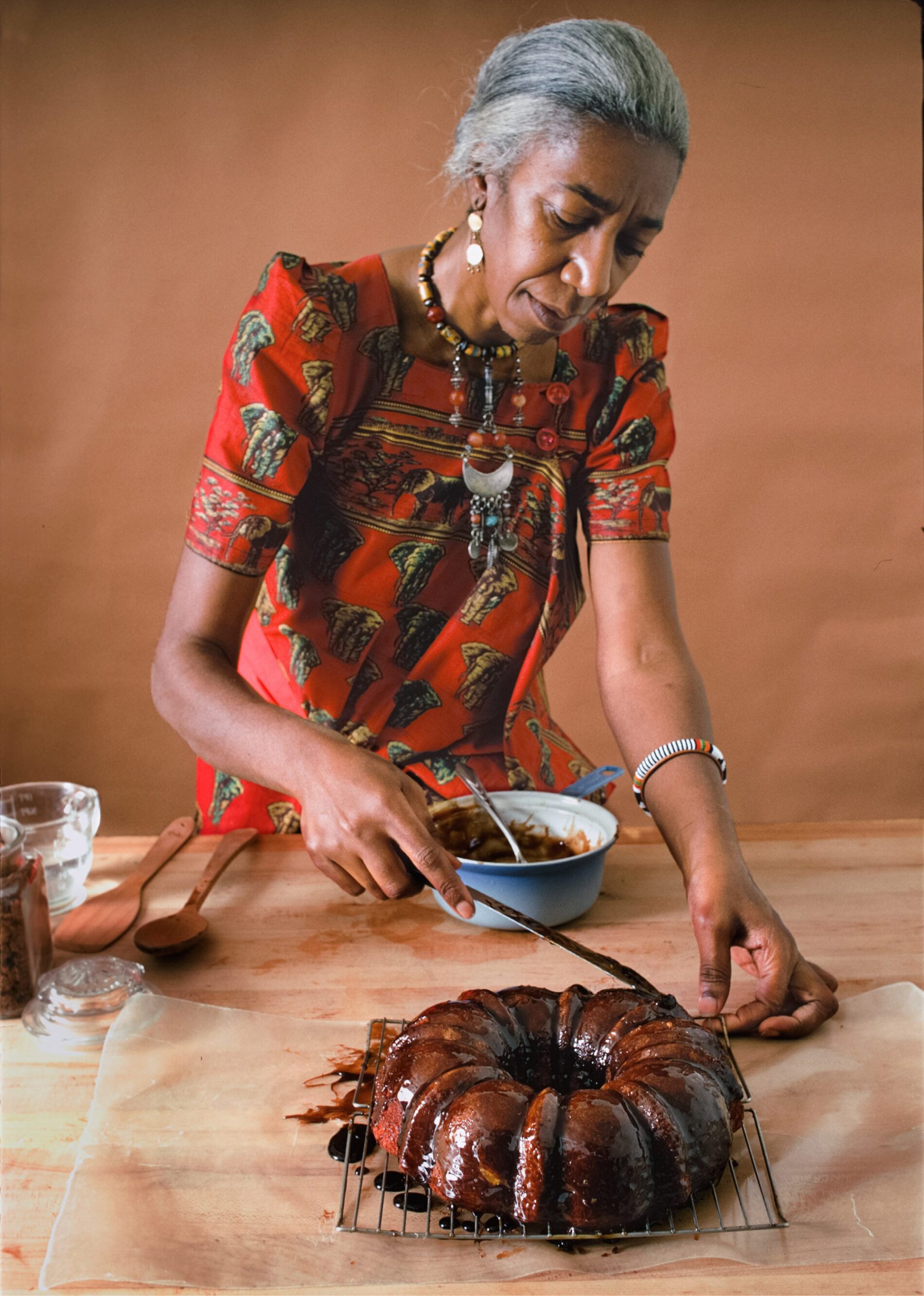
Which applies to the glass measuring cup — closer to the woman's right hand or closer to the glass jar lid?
the glass jar lid

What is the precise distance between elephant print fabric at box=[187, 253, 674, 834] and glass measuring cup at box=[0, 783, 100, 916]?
0.88 ft

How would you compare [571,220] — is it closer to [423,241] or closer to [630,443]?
[423,241]

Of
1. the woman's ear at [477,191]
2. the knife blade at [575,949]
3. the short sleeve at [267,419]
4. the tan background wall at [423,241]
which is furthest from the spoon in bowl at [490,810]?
the woman's ear at [477,191]

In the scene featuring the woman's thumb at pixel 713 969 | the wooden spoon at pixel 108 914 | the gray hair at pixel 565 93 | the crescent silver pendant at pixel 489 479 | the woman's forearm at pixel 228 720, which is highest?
the gray hair at pixel 565 93

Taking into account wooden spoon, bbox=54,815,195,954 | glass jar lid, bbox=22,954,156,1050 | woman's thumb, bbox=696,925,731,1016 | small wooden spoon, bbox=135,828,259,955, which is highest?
woman's thumb, bbox=696,925,731,1016

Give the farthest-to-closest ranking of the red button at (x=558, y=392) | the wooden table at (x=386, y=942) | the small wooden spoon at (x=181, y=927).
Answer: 1. the red button at (x=558, y=392)
2. the small wooden spoon at (x=181, y=927)
3. the wooden table at (x=386, y=942)

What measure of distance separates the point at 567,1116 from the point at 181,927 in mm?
560

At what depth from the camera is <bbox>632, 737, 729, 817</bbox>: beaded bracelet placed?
133 cm

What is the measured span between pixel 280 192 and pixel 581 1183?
1.27 meters

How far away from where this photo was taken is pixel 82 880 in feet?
4.24

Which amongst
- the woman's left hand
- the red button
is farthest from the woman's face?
the woman's left hand

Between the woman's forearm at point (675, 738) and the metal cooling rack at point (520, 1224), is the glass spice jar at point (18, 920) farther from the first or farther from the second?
the woman's forearm at point (675, 738)

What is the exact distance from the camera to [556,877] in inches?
46.7

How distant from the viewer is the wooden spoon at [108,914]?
3.90ft
